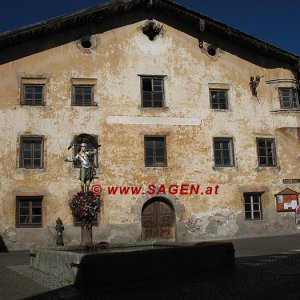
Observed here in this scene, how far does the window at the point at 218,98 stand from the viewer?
2114 cm

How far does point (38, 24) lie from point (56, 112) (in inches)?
150

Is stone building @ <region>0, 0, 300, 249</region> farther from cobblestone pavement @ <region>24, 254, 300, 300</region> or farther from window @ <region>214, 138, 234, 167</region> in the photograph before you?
cobblestone pavement @ <region>24, 254, 300, 300</region>

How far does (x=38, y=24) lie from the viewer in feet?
62.7

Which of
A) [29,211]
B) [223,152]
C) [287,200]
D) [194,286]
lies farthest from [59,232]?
[194,286]

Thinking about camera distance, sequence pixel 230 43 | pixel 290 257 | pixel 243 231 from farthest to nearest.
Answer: pixel 230 43
pixel 243 231
pixel 290 257

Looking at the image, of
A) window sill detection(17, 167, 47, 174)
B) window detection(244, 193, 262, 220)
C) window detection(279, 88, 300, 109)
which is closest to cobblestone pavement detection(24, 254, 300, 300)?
window detection(244, 193, 262, 220)

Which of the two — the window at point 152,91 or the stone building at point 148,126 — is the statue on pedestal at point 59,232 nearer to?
the stone building at point 148,126

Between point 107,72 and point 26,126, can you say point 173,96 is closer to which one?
point 107,72

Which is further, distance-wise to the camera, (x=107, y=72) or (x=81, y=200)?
(x=107, y=72)

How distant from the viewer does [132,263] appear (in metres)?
8.84

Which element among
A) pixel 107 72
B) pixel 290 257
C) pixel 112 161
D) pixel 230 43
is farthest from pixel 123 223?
pixel 230 43

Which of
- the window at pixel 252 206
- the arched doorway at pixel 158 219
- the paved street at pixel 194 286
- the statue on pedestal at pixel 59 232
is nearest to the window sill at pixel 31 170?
the statue on pedestal at pixel 59 232

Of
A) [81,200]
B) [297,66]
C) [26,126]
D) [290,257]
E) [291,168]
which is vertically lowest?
[290,257]

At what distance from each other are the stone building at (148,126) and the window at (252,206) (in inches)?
2.6
